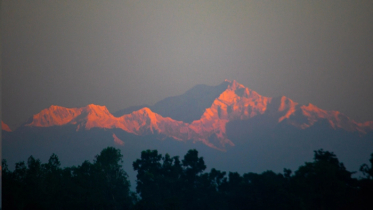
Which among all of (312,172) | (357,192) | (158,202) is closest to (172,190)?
(158,202)

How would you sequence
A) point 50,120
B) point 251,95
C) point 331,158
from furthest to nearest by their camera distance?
point 50,120, point 251,95, point 331,158

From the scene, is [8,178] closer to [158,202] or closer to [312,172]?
[158,202]

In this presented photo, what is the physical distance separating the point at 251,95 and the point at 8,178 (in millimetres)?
16295

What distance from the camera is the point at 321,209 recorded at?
1366cm

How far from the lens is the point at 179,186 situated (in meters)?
19.0

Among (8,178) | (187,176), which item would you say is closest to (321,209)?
(187,176)

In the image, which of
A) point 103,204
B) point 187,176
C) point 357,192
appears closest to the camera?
point 357,192

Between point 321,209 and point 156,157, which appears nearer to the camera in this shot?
point 321,209

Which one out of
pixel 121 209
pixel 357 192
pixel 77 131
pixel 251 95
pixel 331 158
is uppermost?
pixel 251 95

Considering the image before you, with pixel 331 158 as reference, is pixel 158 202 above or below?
below

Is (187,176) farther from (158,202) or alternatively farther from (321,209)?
(321,209)

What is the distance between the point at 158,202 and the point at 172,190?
3.52ft

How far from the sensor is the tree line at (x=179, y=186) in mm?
13719

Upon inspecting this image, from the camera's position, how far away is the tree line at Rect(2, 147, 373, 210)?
13719 mm
